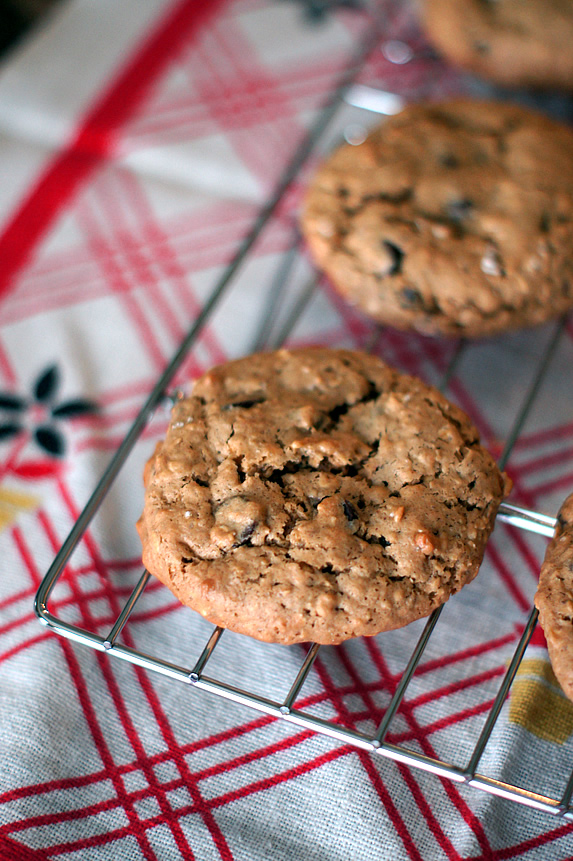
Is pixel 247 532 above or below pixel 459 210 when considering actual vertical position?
below

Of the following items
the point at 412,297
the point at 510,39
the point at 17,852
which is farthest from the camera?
the point at 510,39

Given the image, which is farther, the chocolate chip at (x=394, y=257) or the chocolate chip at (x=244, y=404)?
the chocolate chip at (x=394, y=257)

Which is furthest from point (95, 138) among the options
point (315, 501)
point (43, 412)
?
point (315, 501)

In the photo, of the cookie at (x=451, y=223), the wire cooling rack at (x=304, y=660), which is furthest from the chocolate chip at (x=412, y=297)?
the wire cooling rack at (x=304, y=660)

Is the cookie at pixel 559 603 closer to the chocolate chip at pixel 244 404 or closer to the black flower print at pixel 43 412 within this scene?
the chocolate chip at pixel 244 404

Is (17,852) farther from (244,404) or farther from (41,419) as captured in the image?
(41,419)

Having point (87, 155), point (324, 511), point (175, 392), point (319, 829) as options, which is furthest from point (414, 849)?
point (87, 155)
